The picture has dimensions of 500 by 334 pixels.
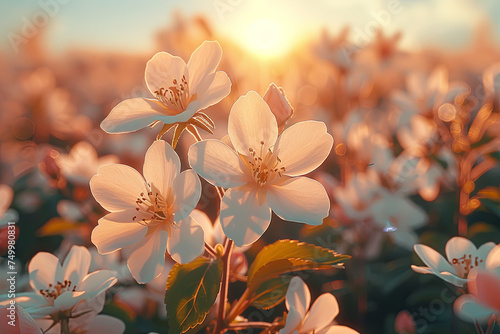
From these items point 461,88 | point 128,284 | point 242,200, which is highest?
point 461,88

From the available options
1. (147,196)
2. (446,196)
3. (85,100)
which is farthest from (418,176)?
(85,100)

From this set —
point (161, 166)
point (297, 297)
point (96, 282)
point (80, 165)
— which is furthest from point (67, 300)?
point (80, 165)

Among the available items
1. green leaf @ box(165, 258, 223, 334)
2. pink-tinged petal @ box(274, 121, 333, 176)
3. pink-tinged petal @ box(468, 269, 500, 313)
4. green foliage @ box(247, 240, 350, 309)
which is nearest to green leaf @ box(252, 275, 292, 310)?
green foliage @ box(247, 240, 350, 309)

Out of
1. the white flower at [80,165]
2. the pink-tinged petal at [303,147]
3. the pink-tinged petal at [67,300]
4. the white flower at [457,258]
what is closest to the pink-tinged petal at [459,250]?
the white flower at [457,258]

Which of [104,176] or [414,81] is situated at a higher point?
[414,81]

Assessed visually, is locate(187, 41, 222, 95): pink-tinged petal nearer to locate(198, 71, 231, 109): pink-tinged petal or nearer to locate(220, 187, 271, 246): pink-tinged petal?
locate(198, 71, 231, 109): pink-tinged petal

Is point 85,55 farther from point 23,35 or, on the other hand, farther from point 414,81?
point 414,81

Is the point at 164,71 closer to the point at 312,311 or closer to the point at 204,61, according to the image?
the point at 204,61
